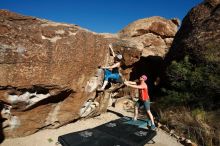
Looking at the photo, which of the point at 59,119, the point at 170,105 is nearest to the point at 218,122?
the point at 170,105

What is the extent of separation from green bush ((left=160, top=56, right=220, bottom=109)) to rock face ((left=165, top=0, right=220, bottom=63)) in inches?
18.3

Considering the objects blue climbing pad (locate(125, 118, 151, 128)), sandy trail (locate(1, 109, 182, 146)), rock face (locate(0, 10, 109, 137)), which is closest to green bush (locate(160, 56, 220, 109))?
blue climbing pad (locate(125, 118, 151, 128))

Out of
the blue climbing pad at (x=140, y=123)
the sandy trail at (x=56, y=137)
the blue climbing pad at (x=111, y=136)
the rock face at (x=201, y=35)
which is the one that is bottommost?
the sandy trail at (x=56, y=137)

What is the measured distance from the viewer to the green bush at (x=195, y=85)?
7746 millimetres

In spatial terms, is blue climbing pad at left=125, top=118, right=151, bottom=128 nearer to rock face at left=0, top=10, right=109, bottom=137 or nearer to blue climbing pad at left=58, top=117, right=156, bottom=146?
blue climbing pad at left=58, top=117, right=156, bottom=146

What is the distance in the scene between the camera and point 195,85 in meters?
8.18

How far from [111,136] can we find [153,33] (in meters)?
11.6

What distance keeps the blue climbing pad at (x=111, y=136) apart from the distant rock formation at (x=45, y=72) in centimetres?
113

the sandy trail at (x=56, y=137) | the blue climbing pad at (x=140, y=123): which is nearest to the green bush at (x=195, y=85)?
the blue climbing pad at (x=140, y=123)

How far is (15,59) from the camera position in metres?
5.36

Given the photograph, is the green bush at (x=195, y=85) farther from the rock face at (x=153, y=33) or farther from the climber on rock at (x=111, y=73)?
the rock face at (x=153, y=33)

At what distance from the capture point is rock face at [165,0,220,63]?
8.63 m

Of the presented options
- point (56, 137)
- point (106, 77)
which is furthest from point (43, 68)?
point (106, 77)

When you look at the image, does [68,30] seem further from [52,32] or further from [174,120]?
[174,120]
